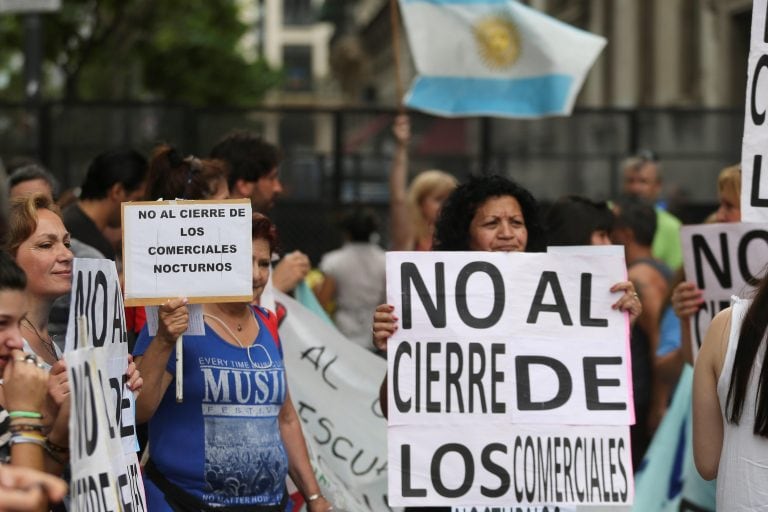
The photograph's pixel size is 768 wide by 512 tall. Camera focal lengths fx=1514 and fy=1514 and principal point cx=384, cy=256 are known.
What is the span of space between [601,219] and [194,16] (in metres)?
26.4

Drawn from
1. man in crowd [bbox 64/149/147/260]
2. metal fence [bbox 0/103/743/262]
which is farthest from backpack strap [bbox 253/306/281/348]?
metal fence [bbox 0/103/743/262]

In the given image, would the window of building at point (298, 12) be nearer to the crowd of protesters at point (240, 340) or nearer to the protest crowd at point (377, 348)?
the crowd of protesters at point (240, 340)

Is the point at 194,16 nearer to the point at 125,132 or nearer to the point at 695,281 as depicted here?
the point at 125,132

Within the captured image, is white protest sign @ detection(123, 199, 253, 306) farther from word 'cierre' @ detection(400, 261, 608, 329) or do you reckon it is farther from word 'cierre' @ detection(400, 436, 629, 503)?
word 'cierre' @ detection(400, 436, 629, 503)

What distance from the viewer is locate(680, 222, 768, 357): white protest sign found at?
5941 mm

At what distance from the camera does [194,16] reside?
105ft

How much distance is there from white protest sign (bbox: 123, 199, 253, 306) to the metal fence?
7876mm

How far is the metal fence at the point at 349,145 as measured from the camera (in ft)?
41.6

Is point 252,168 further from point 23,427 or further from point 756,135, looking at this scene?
point 23,427

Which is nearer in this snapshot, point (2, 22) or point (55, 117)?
point (55, 117)

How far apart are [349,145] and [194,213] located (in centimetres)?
814

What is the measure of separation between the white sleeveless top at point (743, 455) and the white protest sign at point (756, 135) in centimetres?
114

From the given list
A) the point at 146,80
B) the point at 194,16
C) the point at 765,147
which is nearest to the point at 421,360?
the point at 765,147

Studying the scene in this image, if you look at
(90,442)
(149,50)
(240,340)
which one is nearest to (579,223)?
(240,340)
